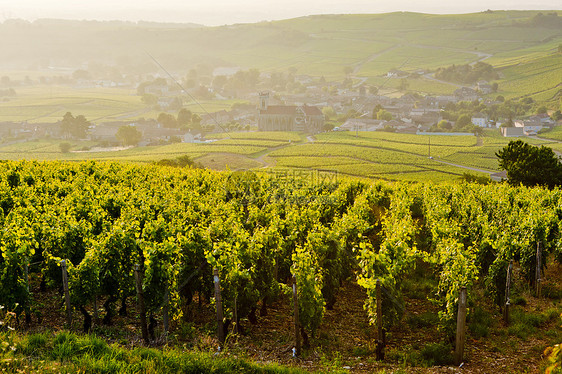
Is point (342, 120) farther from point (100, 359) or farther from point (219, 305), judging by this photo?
point (100, 359)

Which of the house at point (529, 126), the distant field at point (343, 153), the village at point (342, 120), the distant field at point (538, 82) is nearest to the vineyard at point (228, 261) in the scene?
the distant field at point (343, 153)

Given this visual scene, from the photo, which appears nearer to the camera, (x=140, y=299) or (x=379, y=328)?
(x=140, y=299)

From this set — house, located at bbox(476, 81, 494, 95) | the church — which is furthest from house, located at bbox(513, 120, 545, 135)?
the church

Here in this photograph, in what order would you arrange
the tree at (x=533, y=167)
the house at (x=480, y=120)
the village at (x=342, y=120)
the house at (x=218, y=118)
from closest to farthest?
the tree at (x=533, y=167), the village at (x=342, y=120), the house at (x=480, y=120), the house at (x=218, y=118)

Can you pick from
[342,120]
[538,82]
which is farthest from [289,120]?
[538,82]

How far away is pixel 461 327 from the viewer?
32.0 ft

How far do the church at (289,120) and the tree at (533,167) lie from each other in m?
94.8

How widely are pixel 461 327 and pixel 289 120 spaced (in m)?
131

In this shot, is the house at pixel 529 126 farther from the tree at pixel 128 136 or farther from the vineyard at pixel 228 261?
the vineyard at pixel 228 261

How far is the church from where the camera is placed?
136 meters

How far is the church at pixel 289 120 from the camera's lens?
136m

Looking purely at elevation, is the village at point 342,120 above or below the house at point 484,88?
below

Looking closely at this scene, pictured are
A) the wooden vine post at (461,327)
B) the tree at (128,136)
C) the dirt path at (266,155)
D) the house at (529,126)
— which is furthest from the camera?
the house at (529,126)

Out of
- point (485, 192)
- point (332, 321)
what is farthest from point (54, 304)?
point (485, 192)
